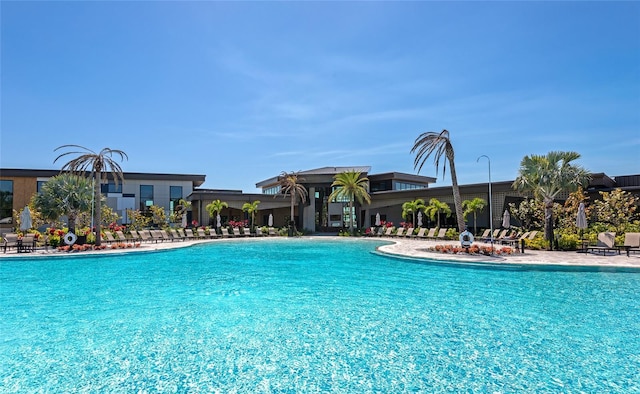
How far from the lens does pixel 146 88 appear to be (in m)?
17.6

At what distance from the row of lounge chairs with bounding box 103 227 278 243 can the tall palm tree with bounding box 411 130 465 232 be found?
58.5 feet

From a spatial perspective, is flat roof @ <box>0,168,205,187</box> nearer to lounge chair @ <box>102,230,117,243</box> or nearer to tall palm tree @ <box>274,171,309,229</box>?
tall palm tree @ <box>274,171,309,229</box>

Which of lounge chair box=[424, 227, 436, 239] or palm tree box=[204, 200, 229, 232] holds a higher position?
palm tree box=[204, 200, 229, 232]

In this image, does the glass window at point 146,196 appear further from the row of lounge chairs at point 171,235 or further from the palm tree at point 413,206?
the palm tree at point 413,206

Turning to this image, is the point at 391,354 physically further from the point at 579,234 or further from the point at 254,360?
the point at 579,234

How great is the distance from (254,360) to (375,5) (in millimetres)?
13795

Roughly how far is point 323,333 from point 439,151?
611 inches

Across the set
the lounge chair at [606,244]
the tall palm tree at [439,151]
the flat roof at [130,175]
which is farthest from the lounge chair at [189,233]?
the lounge chair at [606,244]

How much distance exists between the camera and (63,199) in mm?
27062

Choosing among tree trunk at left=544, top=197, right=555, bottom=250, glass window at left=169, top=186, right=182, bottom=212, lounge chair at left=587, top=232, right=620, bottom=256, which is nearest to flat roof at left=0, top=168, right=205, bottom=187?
glass window at left=169, top=186, right=182, bottom=212

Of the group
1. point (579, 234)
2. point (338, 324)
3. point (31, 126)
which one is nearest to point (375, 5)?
point (338, 324)

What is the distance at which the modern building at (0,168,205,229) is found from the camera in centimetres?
3362

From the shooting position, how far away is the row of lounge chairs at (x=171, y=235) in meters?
23.8

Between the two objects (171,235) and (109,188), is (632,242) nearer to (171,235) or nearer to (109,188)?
(171,235)
